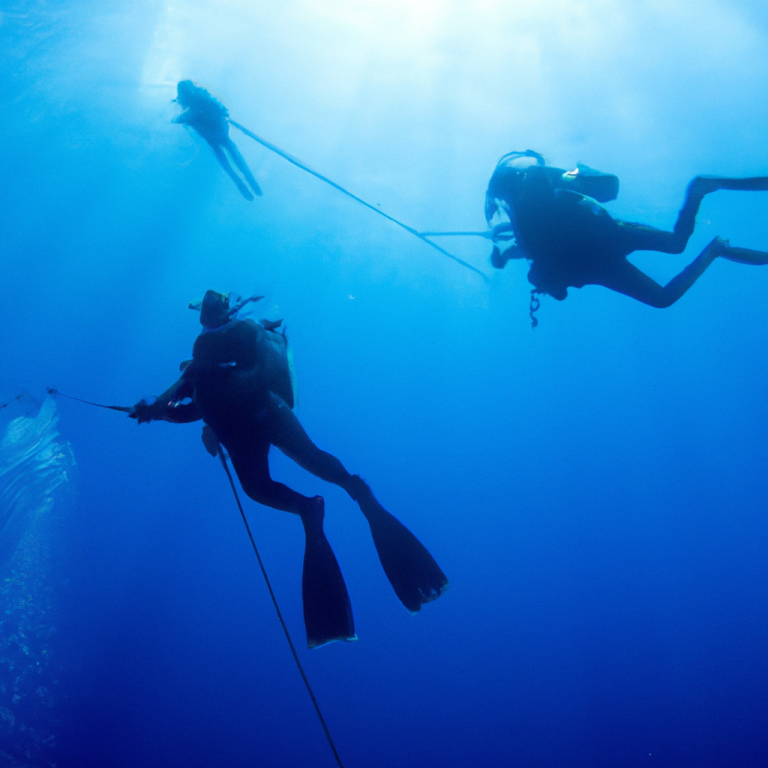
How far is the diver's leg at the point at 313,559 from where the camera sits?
236 centimetres

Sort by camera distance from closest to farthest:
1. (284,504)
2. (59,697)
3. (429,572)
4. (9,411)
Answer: (429,572) → (284,504) → (9,411) → (59,697)

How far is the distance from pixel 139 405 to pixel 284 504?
1434mm

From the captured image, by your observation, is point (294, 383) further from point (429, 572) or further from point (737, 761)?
point (737, 761)

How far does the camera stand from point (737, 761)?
7.73 meters

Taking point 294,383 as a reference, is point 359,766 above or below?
below

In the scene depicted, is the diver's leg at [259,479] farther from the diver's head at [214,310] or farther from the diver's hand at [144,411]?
the diver's head at [214,310]

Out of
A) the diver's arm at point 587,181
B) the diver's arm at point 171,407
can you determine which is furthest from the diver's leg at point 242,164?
the diver's arm at point 587,181

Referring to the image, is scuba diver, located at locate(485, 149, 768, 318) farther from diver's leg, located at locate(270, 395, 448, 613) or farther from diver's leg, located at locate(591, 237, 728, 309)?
diver's leg, located at locate(270, 395, 448, 613)

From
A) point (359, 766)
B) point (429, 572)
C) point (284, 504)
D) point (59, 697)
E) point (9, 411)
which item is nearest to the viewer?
point (429, 572)

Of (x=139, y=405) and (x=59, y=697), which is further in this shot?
(x=59, y=697)

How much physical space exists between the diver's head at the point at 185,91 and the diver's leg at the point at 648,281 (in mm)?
4517

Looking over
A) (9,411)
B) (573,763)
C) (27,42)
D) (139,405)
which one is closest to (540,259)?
(139,405)

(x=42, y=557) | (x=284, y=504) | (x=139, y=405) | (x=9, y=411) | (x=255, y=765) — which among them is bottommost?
(x=255, y=765)

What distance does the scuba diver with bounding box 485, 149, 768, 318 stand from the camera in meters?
3.04
